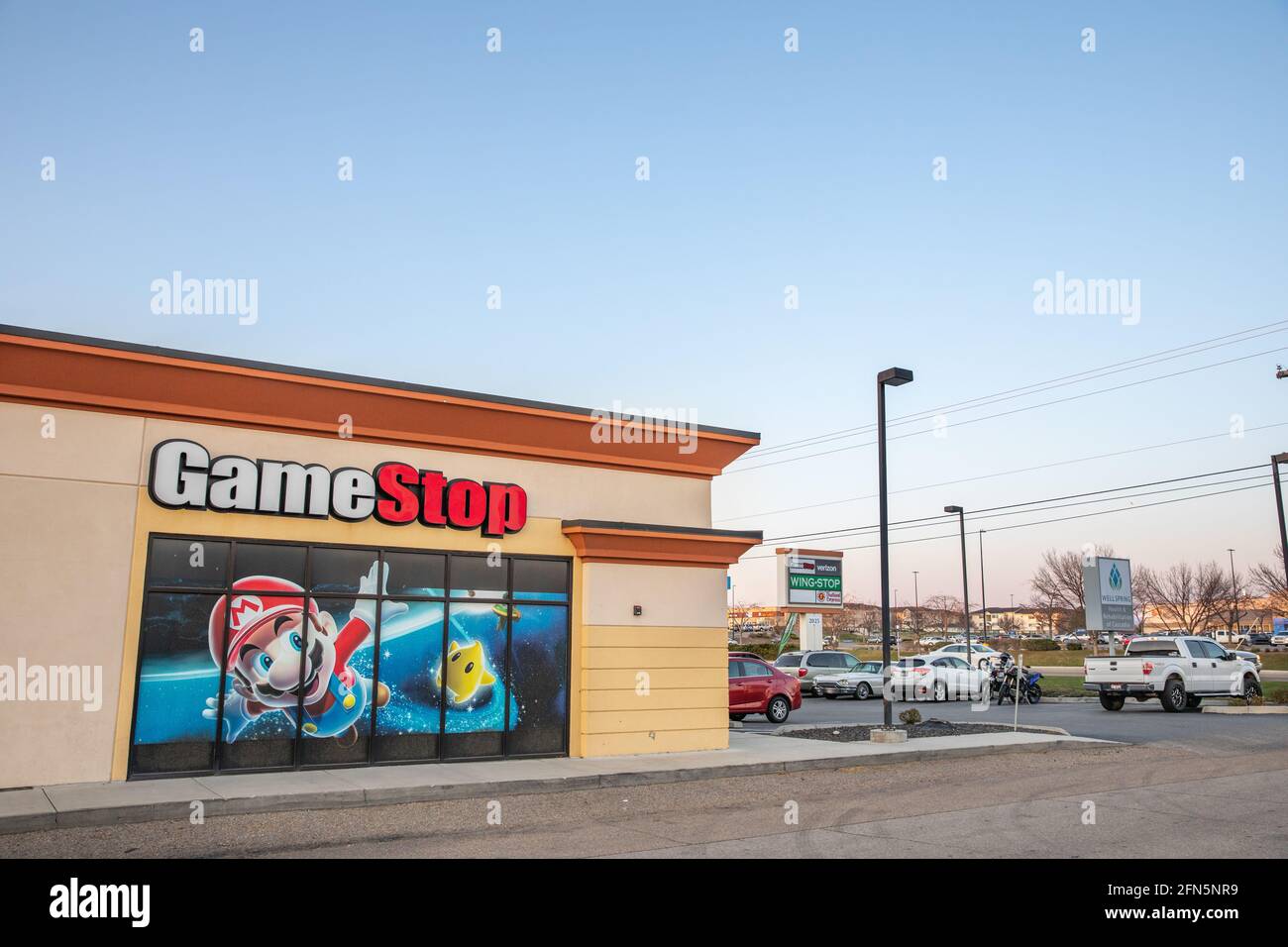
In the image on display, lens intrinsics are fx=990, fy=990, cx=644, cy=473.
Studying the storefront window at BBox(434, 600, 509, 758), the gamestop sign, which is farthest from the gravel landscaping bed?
the gamestop sign

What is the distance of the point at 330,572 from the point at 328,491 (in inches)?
43.8

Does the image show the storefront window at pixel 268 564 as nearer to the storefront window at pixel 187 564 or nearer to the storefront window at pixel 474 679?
the storefront window at pixel 187 564

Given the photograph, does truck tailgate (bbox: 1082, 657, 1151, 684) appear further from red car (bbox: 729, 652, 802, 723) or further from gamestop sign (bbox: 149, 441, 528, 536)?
gamestop sign (bbox: 149, 441, 528, 536)

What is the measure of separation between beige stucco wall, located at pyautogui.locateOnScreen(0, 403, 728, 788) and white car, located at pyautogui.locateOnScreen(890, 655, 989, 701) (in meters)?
17.5

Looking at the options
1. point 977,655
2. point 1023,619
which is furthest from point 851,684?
point 1023,619

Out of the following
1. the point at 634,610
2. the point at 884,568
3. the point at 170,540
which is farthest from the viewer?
the point at 884,568

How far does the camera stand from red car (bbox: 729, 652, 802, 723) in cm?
2200

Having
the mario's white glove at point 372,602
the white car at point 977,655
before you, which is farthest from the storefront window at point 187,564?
the white car at point 977,655

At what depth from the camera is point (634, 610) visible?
1590 centimetres

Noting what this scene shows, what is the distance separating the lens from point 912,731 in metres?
19.6

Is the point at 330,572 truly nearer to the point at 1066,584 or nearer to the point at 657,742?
the point at 657,742
